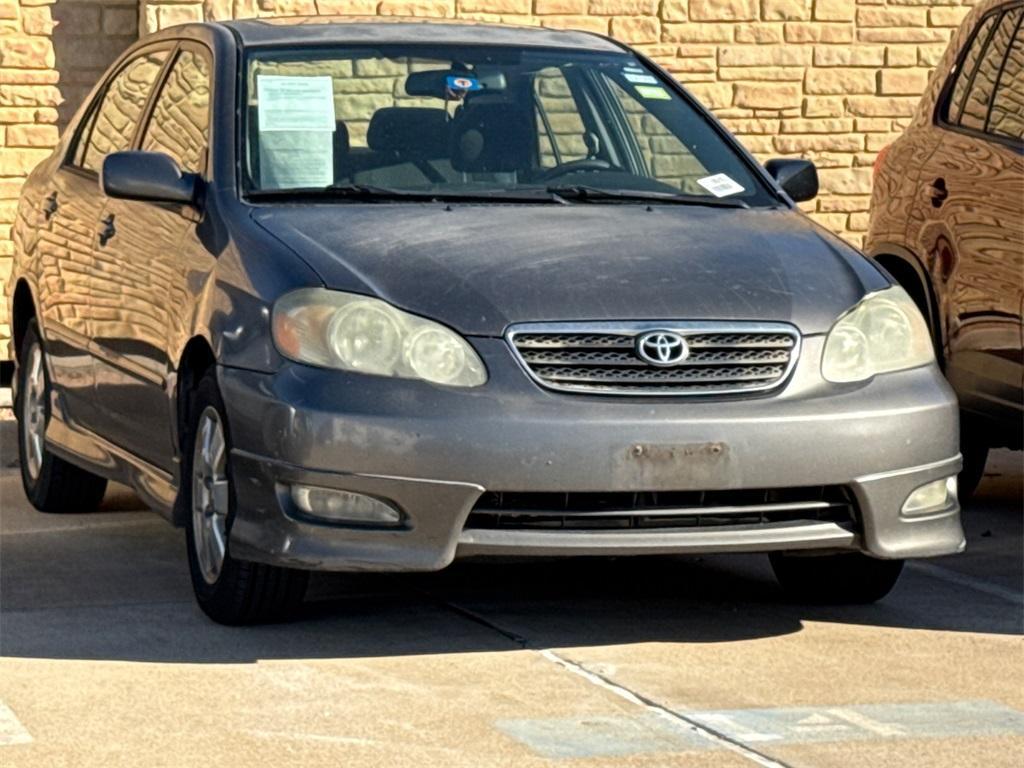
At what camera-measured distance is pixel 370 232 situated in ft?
23.3

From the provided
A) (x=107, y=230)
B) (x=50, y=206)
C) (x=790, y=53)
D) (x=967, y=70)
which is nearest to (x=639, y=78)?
(x=967, y=70)

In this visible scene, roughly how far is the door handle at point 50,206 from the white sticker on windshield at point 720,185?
2.33 metres

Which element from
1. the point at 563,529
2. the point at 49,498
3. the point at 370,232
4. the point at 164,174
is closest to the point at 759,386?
the point at 563,529

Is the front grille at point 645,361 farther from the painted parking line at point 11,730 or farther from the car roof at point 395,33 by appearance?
the car roof at point 395,33

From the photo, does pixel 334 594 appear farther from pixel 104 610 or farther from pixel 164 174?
pixel 164 174

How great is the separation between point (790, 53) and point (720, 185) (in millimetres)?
7302

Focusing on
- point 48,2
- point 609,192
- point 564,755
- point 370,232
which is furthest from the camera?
point 48,2

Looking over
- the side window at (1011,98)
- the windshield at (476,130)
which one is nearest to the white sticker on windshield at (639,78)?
the windshield at (476,130)

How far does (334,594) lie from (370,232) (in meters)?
1.11

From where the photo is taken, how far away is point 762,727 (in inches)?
235

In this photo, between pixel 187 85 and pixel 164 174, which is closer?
pixel 164 174

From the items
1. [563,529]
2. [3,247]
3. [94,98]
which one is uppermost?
[94,98]

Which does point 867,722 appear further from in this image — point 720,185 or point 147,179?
point 147,179

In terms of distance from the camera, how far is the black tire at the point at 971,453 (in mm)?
9227
